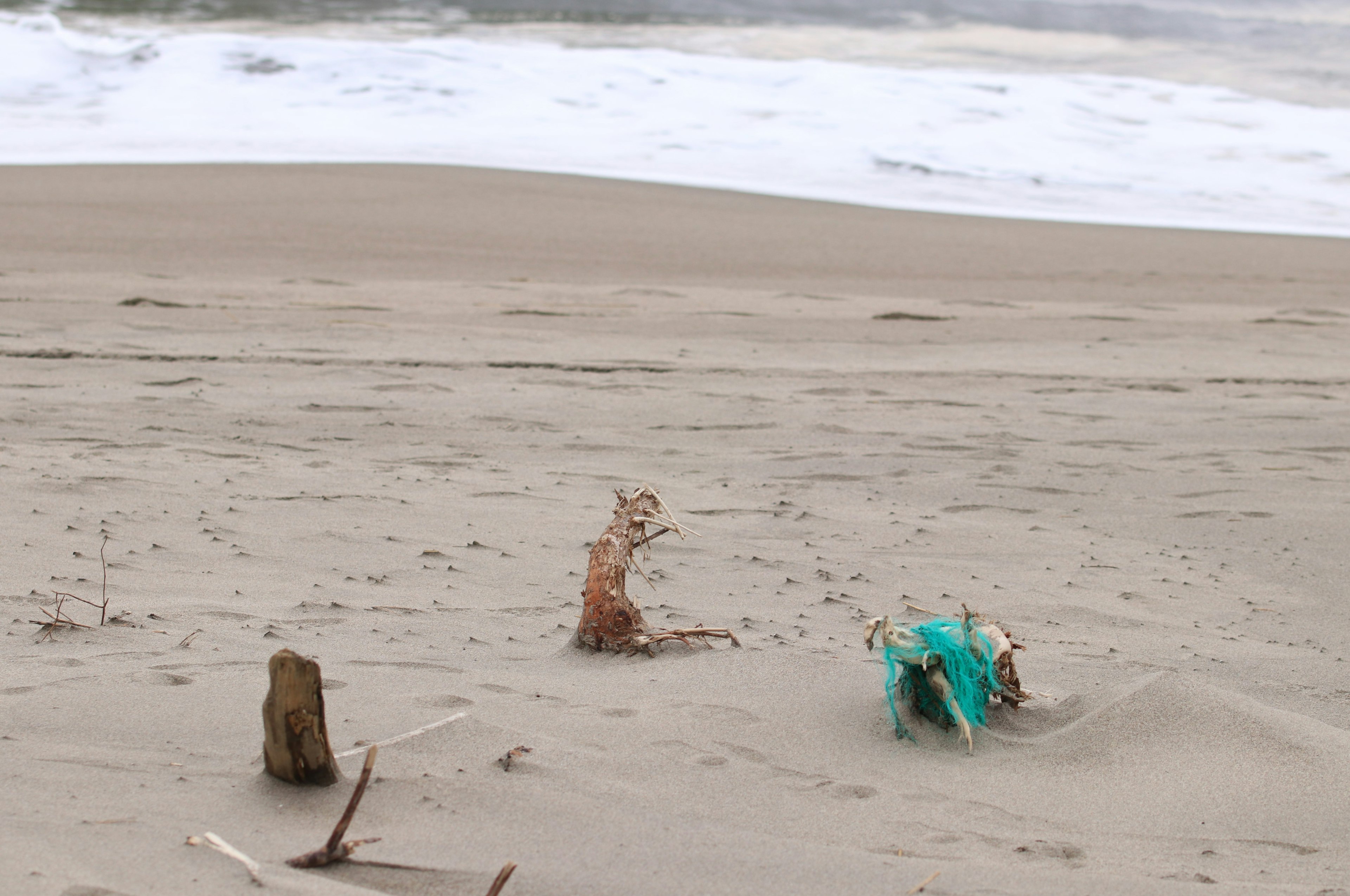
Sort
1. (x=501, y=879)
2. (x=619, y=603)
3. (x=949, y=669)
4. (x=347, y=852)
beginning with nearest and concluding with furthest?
(x=501, y=879) → (x=347, y=852) → (x=949, y=669) → (x=619, y=603)

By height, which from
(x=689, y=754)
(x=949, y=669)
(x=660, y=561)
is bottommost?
(x=660, y=561)

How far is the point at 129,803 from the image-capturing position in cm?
161

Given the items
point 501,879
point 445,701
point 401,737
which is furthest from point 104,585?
point 501,879

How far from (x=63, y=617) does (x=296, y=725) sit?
1.10 m

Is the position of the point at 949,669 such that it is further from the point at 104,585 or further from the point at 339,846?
the point at 104,585

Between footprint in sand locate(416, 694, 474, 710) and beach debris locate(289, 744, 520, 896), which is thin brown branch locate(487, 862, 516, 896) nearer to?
beach debris locate(289, 744, 520, 896)

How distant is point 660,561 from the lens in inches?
129

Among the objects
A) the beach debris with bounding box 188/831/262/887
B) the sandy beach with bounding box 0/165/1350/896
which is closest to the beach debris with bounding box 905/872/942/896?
the sandy beach with bounding box 0/165/1350/896

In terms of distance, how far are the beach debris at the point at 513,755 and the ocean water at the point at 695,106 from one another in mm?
9916

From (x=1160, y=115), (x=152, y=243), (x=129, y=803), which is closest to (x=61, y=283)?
(x=152, y=243)

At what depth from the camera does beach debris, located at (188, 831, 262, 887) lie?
1.43m

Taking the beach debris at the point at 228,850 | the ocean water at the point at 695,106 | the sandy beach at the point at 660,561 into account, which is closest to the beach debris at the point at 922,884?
the sandy beach at the point at 660,561

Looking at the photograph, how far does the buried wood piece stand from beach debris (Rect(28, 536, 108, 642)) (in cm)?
107

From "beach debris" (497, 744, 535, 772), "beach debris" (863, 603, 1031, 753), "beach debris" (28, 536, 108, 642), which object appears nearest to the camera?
"beach debris" (497, 744, 535, 772)
